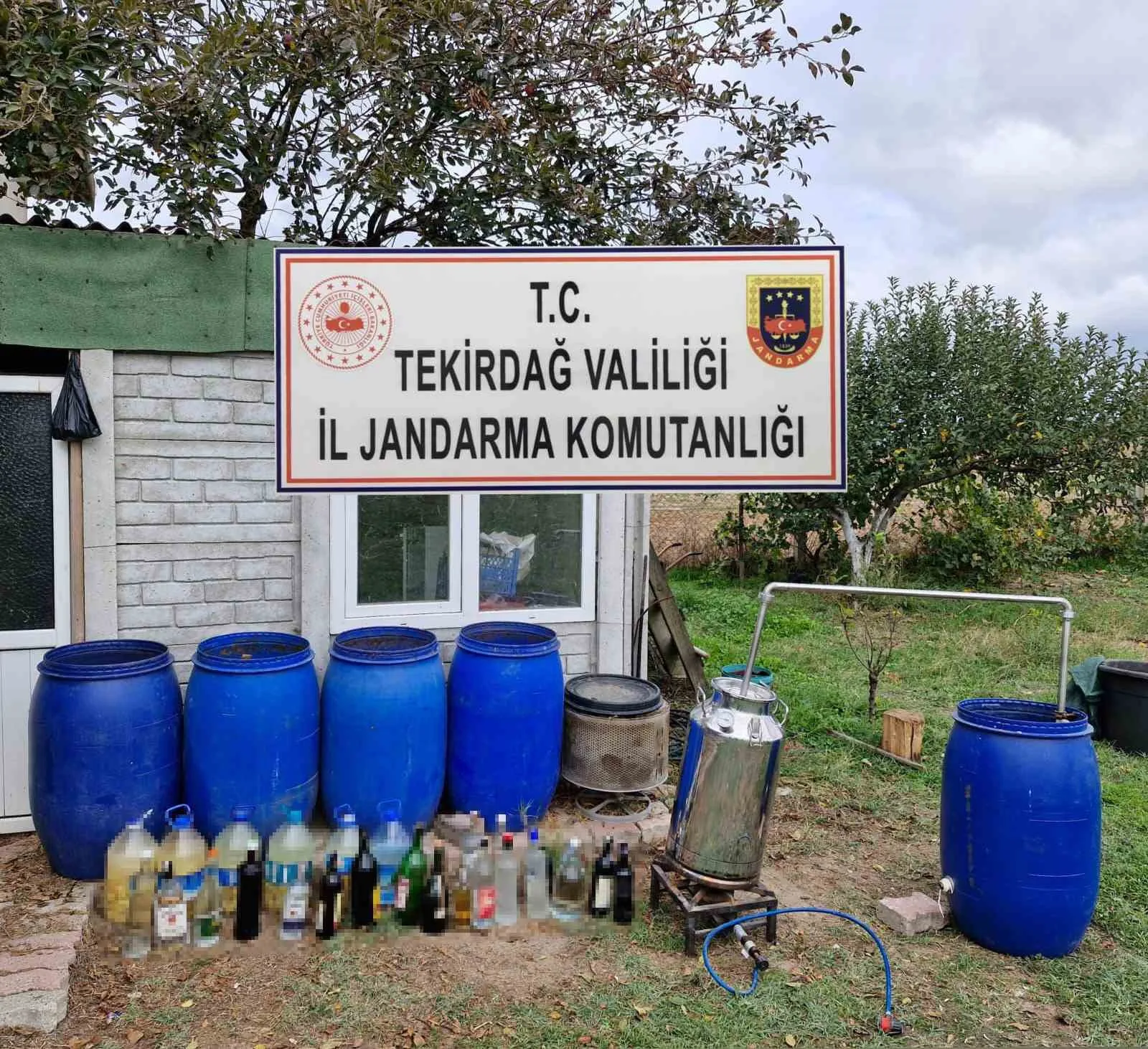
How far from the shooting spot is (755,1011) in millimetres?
3133

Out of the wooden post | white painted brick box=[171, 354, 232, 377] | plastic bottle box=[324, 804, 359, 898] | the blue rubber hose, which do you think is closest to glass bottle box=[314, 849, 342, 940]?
plastic bottle box=[324, 804, 359, 898]

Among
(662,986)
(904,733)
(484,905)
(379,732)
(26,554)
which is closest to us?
(662,986)

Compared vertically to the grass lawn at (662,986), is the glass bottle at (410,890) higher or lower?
higher

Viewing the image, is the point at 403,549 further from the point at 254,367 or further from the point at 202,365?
the point at 202,365

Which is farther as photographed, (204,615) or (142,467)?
(204,615)

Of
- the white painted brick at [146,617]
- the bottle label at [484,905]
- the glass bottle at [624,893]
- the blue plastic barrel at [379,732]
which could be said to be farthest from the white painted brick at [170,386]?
the glass bottle at [624,893]

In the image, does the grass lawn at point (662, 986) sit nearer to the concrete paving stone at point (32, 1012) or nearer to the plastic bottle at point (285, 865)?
the concrete paving stone at point (32, 1012)

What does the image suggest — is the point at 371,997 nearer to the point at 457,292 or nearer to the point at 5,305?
the point at 457,292

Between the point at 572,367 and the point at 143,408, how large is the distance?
237 cm

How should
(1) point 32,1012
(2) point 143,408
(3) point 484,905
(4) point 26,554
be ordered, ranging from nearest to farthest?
1. (1) point 32,1012
2. (3) point 484,905
3. (4) point 26,554
4. (2) point 143,408

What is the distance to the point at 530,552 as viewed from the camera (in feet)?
16.3

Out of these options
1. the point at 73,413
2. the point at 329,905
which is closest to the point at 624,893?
the point at 329,905

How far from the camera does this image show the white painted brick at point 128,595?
430 centimetres

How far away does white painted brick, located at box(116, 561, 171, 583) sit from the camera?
14.1ft
